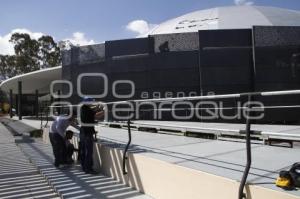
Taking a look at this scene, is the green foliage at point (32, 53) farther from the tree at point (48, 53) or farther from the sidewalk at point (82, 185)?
the sidewalk at point (82, 185)

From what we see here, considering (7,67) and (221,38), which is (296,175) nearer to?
(221,38)

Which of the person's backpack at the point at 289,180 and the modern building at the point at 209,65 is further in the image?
the modern building at the point at 209,65

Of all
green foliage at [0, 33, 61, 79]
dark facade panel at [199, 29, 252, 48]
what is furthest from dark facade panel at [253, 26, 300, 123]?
green foliage at [0, 33, 61, 79]

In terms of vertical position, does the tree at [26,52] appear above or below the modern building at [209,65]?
above

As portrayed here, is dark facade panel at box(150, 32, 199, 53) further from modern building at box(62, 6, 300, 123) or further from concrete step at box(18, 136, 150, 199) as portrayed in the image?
concrete step at box(18, 136, 150, 199)

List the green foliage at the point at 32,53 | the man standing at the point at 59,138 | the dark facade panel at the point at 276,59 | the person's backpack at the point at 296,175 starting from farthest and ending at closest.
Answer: the green foliage at the point at 32,53 → the dark facade panel at the point at 276,59 → the man standing at the point at 59,138 → the person's backpack at the point at 296,175

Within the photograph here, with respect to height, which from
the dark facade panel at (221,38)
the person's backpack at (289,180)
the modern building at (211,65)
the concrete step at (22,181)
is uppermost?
the dark facade panel at (221,38)

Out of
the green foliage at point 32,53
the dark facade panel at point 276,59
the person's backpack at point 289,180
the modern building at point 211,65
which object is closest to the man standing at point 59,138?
the person's backpack at point 289,180

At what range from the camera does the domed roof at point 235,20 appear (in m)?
23.9

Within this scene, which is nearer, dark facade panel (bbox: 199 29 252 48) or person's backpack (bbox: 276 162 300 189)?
person's backpack (bbox: 276 162 300 189)

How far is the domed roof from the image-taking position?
23891 mm

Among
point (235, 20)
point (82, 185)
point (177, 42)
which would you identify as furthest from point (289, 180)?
point (235, 20)

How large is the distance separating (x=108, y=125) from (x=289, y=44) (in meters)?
10.9

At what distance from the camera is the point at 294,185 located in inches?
123
